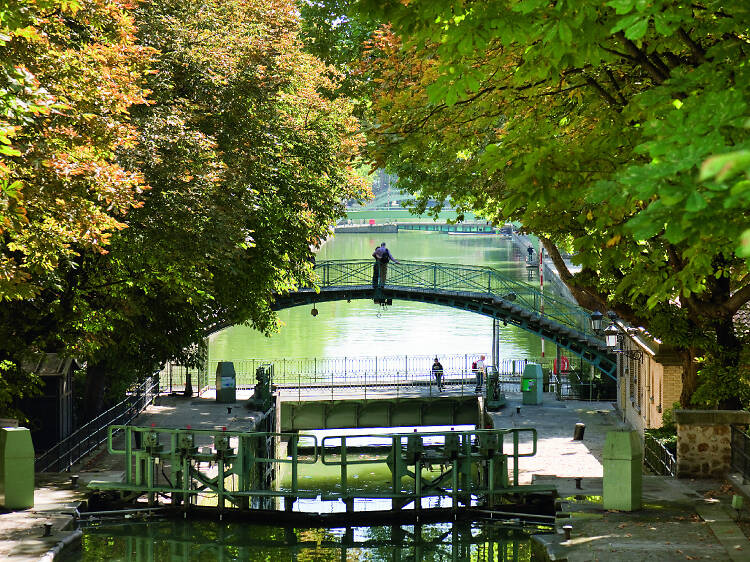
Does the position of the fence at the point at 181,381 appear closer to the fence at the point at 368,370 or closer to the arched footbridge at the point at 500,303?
the fence at the point at 368,370

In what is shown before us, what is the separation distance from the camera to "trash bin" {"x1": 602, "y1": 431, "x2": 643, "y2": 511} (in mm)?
16266

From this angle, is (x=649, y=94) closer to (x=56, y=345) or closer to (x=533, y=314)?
(x=56, y=345)

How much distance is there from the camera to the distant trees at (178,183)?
57.6 ft

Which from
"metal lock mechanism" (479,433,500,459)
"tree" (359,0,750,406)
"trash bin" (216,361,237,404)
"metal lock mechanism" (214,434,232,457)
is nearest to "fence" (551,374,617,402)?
"trash bin" (216,361,237,404)

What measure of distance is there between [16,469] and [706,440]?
11.4 metres

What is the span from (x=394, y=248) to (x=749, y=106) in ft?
352

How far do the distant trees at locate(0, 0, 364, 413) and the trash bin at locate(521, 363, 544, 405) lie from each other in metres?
7.36

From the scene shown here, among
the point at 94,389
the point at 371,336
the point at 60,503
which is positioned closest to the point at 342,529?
the point at 60,503

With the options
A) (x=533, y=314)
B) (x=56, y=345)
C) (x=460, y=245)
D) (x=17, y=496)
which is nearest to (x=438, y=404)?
(x=533, y=314)

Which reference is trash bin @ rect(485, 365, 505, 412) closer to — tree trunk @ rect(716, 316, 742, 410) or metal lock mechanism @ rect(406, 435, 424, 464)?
metal lock mechanism @ rect(406, 435, 424, 464)

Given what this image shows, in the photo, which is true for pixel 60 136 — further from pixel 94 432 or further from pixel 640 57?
pixel 94 432

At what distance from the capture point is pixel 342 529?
18.7 meters

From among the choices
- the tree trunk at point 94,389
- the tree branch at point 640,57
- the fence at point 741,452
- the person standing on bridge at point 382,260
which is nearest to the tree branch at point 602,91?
the tree branch at point 640,57

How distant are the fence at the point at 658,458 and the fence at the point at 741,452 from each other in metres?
2.10
